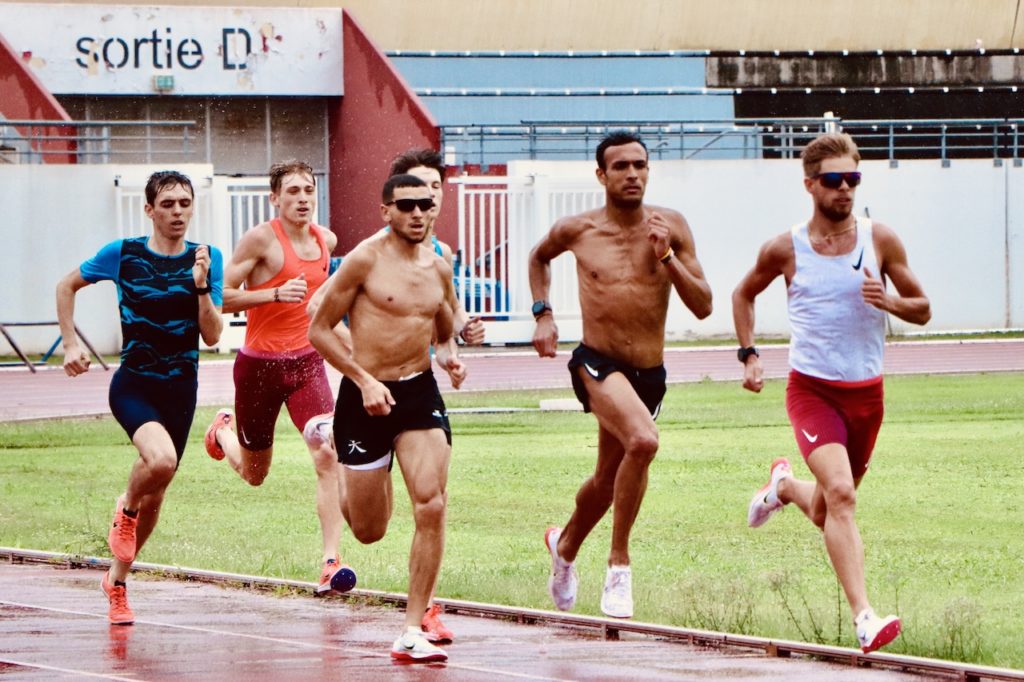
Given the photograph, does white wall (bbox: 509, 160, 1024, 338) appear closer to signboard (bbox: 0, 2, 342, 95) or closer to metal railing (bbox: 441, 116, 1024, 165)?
metal railing (bbox: 441, 116, 1024, 165)

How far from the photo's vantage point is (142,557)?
1279cm

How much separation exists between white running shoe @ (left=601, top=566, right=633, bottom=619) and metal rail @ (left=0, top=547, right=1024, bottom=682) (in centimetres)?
11

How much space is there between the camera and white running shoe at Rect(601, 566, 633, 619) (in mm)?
9734

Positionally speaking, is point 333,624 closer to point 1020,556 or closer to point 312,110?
point 1020,556

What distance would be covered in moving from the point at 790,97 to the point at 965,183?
6.78 meters

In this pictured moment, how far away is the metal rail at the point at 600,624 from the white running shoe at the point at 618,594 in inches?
4.1

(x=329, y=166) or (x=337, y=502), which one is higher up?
(x=329, y=166)

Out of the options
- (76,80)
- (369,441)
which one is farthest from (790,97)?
(369,441)

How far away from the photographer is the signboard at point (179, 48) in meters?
38.6

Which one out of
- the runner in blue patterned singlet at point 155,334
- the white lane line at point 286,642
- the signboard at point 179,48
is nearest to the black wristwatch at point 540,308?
the runner in blue patterned singlet at point 155,334

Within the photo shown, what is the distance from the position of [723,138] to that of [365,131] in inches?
287

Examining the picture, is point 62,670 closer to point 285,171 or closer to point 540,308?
point 540,308

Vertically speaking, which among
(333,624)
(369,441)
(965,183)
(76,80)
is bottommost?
(333,624)

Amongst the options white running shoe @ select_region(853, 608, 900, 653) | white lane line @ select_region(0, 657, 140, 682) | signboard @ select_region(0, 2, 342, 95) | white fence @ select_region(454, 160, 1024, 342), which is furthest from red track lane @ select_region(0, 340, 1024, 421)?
white running shoe @ select_region(853, 608, 900, 653)
